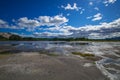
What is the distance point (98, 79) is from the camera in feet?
30.3

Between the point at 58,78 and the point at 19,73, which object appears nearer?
the point at 58,78

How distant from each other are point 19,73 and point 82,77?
565 cm

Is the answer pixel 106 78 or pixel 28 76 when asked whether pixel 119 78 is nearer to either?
pixel 106 78

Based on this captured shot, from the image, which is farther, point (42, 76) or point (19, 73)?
point (19, 73)

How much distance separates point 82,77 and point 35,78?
391 centimetres

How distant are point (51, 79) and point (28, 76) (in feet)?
6.81

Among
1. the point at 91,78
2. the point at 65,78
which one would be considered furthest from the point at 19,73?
the point at 91,78

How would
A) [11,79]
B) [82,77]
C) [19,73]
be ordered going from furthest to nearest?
1. [19,73]
2. [82,77]
3. [11,79]

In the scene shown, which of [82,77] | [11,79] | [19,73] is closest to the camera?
[11,79]

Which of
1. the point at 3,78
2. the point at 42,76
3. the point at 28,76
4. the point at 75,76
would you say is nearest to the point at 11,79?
the point at 3,78

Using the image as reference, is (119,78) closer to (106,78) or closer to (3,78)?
(106,78)

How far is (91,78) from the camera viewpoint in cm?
941

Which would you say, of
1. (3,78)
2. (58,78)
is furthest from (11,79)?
(58,78)

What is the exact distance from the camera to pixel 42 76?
9695mm
